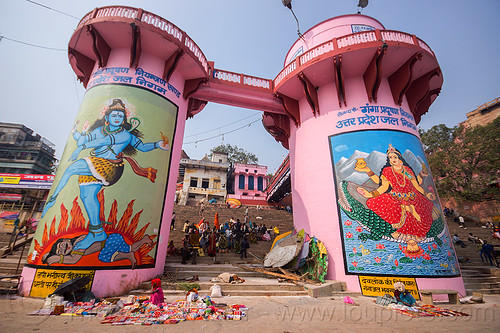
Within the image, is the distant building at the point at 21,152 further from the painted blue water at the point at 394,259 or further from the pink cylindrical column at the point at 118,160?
the painted blue water at the point at 394,259

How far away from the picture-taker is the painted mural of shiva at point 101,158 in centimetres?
730

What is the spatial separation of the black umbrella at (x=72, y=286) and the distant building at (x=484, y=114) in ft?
153

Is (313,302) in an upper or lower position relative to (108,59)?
lower

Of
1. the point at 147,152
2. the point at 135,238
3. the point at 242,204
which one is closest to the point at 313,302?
the point at 135,238

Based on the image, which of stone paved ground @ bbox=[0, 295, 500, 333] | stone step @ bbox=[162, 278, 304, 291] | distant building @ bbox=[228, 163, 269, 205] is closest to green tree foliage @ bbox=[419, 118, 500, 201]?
distant building @ bbox=[228, 163, 269, 205]

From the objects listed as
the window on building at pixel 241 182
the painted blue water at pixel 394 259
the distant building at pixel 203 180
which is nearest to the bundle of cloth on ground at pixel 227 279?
the painted blue water at pixel 394 259

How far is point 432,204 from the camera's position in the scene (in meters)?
9.21

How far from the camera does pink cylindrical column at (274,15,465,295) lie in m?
8.43

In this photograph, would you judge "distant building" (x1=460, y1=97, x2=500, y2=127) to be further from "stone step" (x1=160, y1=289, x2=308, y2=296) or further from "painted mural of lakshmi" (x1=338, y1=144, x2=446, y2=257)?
"stone step" (x1=160, y1=289, x2=308, y2=296)

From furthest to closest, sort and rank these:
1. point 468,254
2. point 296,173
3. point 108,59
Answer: point 468,254 → point 296,173 → point 108,59

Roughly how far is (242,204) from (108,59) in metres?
27.0

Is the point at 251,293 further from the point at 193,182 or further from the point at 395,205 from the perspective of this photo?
the point at 193,182

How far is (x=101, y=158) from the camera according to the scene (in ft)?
26.1

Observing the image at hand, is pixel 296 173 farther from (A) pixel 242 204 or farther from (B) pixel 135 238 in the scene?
(A) pixel 242 204
